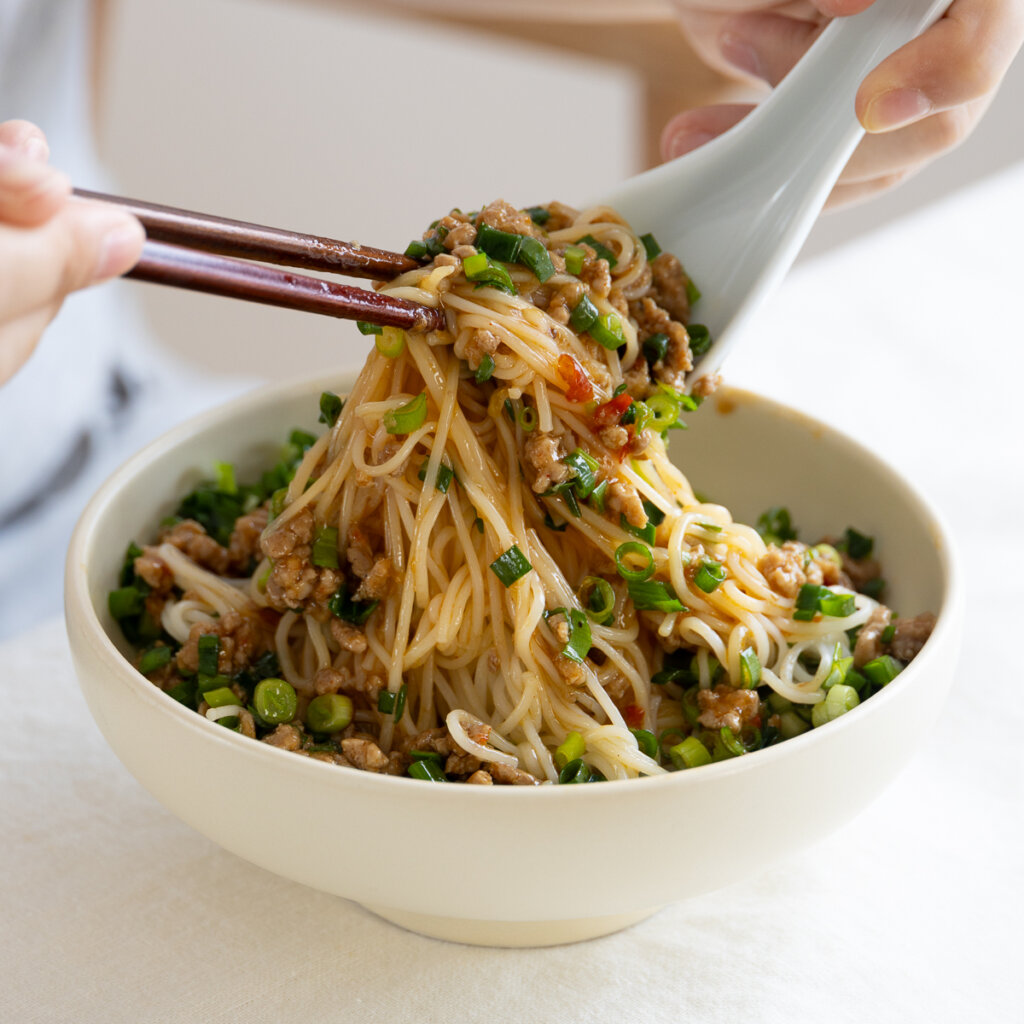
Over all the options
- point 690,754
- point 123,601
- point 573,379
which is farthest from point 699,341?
point 123,601

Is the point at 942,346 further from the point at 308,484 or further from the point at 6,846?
the point at 6,846

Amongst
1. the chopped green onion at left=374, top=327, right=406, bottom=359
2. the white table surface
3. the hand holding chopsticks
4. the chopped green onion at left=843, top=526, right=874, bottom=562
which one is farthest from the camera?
the chopped green onion at left=843, top=526, right=874, bottom=562

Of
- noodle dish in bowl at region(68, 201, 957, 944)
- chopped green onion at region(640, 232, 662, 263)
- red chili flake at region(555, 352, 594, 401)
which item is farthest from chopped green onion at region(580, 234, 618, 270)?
red chili flake at region(555, 352, 594, 401)

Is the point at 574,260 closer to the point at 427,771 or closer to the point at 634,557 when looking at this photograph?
the point at 634,557

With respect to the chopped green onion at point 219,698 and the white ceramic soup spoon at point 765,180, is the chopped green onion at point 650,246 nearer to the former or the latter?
the white ceramic soup spoon at point 765,180

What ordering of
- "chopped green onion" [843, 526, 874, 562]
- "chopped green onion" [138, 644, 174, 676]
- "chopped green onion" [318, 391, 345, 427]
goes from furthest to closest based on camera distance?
"chopped green onion" [843, 526, 874, 562] → "chopped green onion" [318, 391, 345, 427] → "chopped green onion" [138, 644, 174, 676]

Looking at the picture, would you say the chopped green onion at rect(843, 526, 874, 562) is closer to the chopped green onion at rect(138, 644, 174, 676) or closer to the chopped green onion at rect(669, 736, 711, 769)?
the chopped green onion at rect(669, 736, 711, 769)
